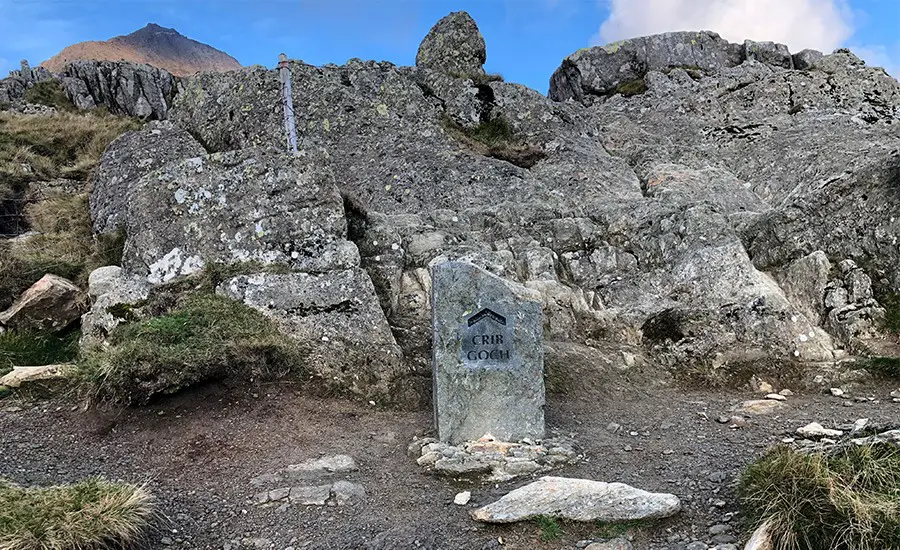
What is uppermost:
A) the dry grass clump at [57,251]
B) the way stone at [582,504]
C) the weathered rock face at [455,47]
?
the weathered rock face at [455,47]

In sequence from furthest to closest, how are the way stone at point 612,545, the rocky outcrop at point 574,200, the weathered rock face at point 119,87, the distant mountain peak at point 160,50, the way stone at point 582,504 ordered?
the distant mountain peak at point 160,50 < the weathered rock face at point 119,87 < the rocky outcrop at point 574,200 < the way stone at point 582,504 < the way stone at point 612,545

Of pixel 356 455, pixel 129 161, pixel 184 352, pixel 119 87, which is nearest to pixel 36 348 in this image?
pixel 184 352

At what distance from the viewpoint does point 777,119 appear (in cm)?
2142

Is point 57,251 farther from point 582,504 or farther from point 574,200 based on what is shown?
point 582,504

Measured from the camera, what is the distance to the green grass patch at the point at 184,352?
930cm

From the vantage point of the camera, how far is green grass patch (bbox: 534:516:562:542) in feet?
19.6

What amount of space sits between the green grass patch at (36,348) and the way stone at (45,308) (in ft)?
0.74

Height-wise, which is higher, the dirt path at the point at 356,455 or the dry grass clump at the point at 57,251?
the dry grass clump at the point at 57,251

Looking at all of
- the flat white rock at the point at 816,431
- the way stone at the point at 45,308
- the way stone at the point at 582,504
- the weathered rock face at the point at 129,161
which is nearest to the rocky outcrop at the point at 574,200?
the weathered rock face at the point at 129,161

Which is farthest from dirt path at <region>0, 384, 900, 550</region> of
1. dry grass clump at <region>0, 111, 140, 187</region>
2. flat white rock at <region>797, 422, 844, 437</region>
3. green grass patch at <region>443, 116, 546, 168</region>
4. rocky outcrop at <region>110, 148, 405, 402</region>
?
dry grass clump at <region>0, 111, 140, 187</region>

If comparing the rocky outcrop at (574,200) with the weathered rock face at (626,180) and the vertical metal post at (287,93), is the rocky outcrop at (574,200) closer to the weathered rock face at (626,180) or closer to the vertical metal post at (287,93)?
the weathered rock face at (626,180)

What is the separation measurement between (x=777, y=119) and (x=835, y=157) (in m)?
3.37

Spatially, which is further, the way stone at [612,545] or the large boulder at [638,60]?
the large boulder at [638,60]

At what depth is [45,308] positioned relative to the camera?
40.5ft
